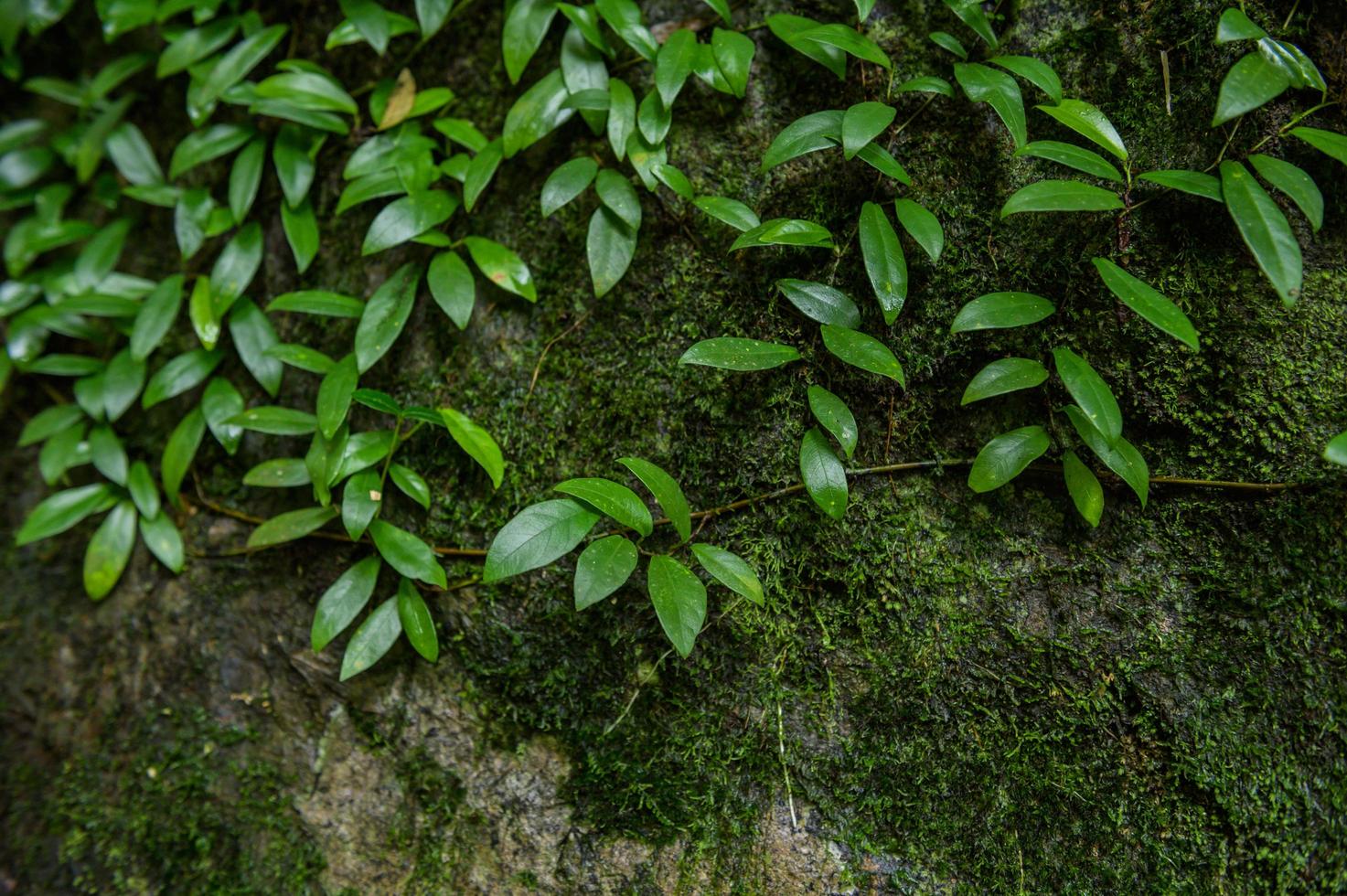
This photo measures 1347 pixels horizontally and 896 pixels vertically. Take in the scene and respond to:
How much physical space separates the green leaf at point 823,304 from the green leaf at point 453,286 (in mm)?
565

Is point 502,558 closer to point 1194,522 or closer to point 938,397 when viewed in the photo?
point 938,397

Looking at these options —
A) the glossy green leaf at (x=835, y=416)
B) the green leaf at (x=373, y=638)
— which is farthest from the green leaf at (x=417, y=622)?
the glossy green leaf at (x=835, y=416)

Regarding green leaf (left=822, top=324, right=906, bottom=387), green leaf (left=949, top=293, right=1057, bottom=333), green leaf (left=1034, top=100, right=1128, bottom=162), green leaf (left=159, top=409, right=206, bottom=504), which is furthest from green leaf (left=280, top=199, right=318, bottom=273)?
green leaf (left=1034, top=100, right=1128, bottom=162)

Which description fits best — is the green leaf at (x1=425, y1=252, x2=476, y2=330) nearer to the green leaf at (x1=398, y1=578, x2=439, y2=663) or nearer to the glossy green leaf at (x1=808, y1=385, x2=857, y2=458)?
the green leaf at (x1=398, y1=578, x2=439, y2=663)

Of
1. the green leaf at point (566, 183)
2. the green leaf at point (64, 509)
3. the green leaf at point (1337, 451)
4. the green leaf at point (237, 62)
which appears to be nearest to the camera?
the green leaf at point (1337, 451)

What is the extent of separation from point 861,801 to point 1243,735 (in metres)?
0.57

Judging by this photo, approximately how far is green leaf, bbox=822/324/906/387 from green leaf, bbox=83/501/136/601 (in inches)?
61.9

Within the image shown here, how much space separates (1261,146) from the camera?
1.14 meters

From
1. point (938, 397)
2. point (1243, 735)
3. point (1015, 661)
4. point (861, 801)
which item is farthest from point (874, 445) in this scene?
point (1243, 735)

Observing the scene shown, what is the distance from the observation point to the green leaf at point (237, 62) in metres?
1.54

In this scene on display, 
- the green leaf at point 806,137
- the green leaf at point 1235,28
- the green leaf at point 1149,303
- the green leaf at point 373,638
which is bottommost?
the green leaf at point 373,638

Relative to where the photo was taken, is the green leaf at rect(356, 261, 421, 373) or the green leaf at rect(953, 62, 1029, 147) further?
the green leaf at rect(356, 261, 421, 373)

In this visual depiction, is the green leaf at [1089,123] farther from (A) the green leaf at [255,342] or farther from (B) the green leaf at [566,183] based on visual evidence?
(A) the green leaf at [255,342]

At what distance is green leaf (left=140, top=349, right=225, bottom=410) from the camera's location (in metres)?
1.60
